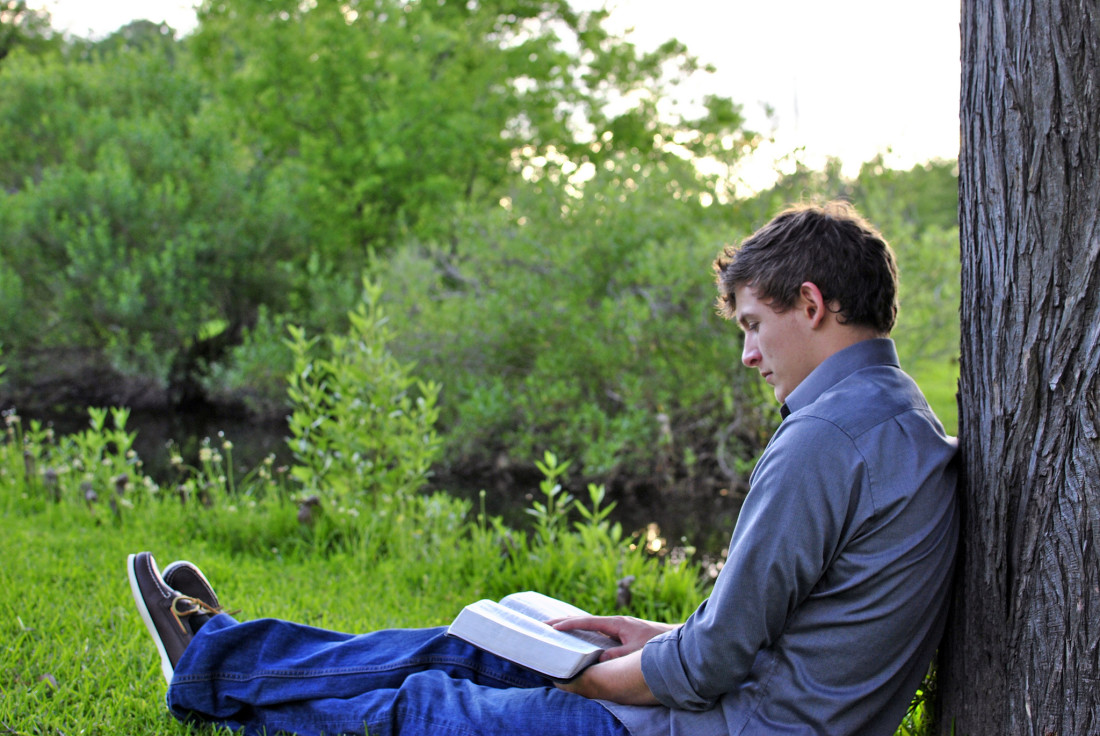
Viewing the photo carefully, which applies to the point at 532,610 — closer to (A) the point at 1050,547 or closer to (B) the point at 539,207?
(A) the point at 1050,547

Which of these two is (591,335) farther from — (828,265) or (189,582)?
(828,265)

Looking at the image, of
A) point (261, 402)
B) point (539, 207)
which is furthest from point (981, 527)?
point (261, 402)

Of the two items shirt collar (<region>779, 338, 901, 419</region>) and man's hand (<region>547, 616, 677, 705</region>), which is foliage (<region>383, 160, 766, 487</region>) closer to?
man's hand (<region>547, 616, 677, 705</region>)

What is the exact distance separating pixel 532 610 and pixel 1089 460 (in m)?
1.40

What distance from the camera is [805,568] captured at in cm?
170

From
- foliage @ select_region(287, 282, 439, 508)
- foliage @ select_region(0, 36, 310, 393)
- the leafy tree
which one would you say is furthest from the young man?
the leafy tree

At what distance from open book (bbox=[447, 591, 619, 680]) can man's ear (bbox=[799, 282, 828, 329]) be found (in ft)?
3.15

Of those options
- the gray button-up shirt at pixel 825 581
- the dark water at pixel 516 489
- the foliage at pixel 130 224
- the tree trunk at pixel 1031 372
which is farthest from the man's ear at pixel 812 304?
the foliage at pixel 130 224

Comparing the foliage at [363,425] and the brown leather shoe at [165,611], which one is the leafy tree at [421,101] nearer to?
the foliage at [363,425]

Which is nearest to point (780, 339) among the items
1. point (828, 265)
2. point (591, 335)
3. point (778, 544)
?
point (828, 265)

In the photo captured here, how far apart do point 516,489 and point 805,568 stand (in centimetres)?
684

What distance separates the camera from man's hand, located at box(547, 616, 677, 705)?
6.38ft

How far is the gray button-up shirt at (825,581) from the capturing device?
5.58 feet

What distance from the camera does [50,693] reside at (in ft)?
9.41
